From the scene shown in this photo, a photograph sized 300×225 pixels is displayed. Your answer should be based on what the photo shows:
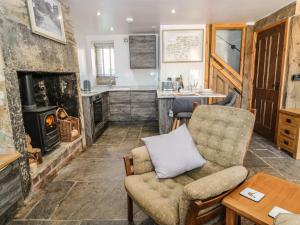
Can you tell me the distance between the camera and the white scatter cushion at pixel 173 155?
1.57 m

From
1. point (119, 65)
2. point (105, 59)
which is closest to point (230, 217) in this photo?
point (119, 65)

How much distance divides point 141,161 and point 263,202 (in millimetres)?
898

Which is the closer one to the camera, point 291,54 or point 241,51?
point 291,54

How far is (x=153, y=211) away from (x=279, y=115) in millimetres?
3038

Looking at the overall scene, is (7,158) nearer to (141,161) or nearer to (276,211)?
(141,161)

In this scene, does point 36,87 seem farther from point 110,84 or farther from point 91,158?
point 110,84

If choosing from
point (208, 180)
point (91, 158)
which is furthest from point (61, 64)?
point (208, 180)

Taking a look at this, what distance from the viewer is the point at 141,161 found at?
164 cm

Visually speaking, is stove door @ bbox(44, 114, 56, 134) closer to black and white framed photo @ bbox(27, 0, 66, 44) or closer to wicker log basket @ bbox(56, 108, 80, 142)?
wicker log basket @ bbox(56, 108, 80, 142)

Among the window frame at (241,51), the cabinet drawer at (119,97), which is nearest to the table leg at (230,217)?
the window frame at (241,51)

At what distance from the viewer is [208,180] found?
1.20 meters

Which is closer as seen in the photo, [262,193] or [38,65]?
[262,193]

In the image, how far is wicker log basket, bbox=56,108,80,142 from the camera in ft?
10.2

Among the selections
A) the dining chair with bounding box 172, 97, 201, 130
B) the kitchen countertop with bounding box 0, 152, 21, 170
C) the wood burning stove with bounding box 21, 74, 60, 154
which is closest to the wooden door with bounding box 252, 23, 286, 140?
the dining chair with bounding box 172, 97, 201, 130
